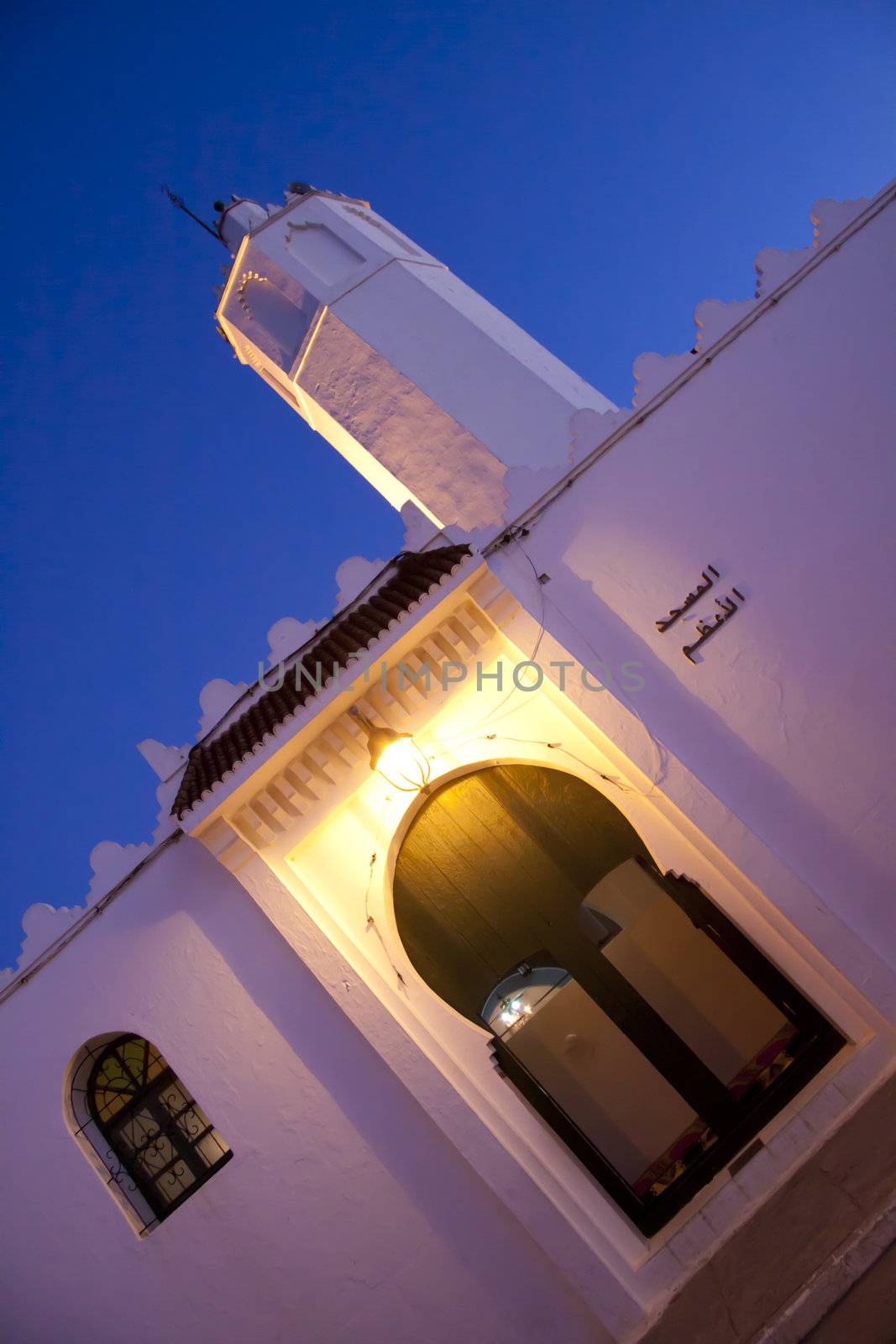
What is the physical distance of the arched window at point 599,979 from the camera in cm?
646

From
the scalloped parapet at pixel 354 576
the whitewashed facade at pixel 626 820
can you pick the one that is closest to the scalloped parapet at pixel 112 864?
the whitewashed facade at pixel 626 820

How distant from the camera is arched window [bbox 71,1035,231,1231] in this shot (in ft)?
23.8

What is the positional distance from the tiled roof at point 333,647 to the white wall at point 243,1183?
711mm

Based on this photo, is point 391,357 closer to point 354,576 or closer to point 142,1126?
point 354,576

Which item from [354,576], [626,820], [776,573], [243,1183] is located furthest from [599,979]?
[354,576]

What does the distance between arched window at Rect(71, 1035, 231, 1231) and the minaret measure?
5.96 metres

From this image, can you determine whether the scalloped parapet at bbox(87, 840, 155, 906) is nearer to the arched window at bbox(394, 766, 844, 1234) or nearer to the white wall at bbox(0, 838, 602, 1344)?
the white wall at bbox(0, 838, 602, 1344)

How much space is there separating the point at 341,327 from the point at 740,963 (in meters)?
9.24

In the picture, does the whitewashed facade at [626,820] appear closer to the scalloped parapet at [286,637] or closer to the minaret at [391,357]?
the scalloped parapet at [286,637]

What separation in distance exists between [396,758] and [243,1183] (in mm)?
3203

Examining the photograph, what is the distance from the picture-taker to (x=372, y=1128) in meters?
6.66

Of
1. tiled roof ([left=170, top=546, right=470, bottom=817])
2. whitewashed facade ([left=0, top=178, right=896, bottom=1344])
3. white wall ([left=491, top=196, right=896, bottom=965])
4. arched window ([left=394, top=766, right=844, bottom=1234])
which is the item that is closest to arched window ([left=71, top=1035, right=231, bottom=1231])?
whitewashed facade ([left=0, top=178, right=896, bottom=1344])

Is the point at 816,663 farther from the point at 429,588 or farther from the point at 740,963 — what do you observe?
the point at 429,588

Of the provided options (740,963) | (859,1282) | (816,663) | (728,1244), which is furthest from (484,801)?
(859,1282)
